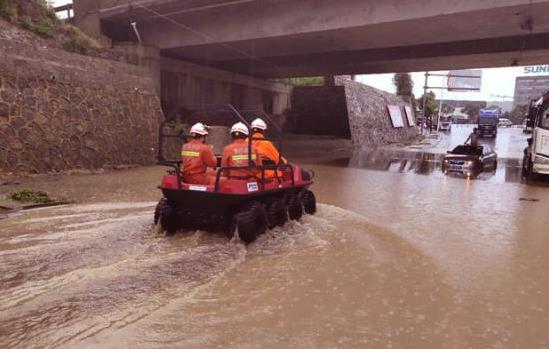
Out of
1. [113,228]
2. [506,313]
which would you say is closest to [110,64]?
[113,228]

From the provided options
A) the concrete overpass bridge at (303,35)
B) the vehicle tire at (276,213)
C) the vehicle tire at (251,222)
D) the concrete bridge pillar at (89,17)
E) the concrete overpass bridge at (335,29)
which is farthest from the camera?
the concrete bridge pillar at (89,17)

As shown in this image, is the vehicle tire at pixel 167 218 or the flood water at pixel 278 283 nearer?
the flood water at pixel 278 283

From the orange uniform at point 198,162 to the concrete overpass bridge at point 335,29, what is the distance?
946 cm

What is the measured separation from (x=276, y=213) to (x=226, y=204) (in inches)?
42.7

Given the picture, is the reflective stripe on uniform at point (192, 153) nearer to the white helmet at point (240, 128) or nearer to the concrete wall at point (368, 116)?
the white helmet at point (240, 128)

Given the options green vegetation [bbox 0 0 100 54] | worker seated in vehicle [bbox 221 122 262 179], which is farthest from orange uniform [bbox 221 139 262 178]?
green vegetation [bbox 0 0 100 54]

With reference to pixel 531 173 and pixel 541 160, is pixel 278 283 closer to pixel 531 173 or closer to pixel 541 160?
Answer: pixel 541 160

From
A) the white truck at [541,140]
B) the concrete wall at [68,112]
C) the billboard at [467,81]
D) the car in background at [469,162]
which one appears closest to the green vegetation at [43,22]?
the concrete wall at [68,112]

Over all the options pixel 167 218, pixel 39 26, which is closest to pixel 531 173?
pixel 167 218

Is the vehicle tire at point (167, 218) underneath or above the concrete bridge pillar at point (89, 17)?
underneath

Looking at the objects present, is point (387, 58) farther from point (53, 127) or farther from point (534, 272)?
point (534, 272)

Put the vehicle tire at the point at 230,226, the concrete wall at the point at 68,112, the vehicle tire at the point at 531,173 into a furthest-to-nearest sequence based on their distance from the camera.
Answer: the vehicle tire at the point at 531,173
the concrete wall at the point at 68,112
the vehicle tire at the point at 230,226

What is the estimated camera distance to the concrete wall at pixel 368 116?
31969mm

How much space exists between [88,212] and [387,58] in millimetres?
16344
